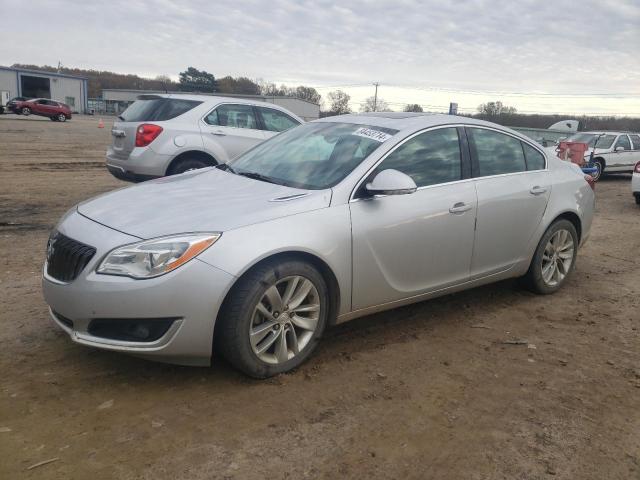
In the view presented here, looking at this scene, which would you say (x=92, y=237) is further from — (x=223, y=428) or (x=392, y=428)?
(x=392, y=428)

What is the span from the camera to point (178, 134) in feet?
25.9

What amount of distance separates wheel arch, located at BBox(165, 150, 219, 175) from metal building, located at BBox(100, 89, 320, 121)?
5062cm

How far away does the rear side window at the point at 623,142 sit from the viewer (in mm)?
16703

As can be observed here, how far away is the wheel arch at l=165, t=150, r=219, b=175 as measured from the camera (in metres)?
7.88

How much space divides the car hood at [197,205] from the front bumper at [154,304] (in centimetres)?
20

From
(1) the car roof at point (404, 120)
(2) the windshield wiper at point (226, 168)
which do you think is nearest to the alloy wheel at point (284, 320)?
(2) the windshield wiper at point (226, 168)

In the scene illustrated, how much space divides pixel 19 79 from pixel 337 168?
74442 millimetres

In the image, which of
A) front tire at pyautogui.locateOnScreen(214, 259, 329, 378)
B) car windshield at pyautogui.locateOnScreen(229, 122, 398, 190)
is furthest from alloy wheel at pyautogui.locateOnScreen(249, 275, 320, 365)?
car windshield at pyautogui.locateOnScreen(229, 122, 398, 190)

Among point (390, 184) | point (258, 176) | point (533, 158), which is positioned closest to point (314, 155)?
point (258, 176)

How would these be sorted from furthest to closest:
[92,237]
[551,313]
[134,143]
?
[134,143] < [551,313] < [92,237]

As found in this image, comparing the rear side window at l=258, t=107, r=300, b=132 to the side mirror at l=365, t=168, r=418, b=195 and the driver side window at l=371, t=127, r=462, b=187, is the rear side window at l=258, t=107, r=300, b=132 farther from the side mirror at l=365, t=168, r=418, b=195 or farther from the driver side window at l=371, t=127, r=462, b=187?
the side mirror at l=365, t=168, r=418, b=195

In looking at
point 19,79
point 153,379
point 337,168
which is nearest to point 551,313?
point 337,168

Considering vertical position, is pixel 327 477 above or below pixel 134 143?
below

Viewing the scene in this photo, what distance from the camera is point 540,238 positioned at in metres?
4.93
